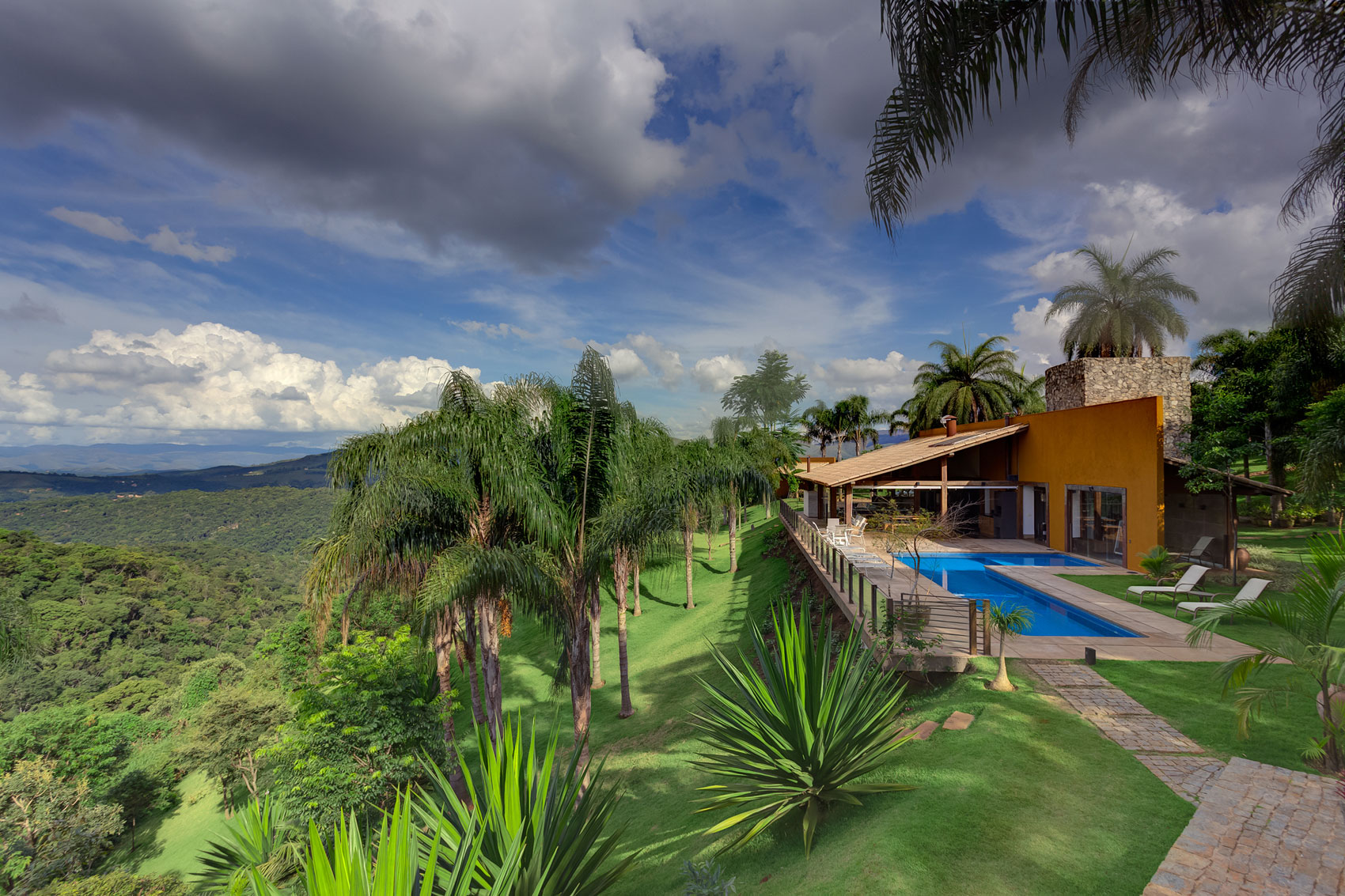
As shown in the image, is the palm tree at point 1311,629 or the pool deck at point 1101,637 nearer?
the palm tree at point 1311,629

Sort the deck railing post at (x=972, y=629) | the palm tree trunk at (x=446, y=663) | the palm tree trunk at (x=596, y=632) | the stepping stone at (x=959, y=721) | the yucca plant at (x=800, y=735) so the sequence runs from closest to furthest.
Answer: the yucca plant at (x=800, y=735), the stepping stone at (x=959, y=721), the deck railing post at (x=972, y=629), the palm tree trunk at (x=446, y=663), the palm tree trunk at (x=596, y=632)

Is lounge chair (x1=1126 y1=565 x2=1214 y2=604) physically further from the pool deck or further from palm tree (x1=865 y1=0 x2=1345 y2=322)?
palm tree (x1=865 y1=0 x2=1345 y2=322)

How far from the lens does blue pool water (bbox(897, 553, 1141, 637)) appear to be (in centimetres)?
1035

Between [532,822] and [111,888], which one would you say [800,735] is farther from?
[111,888]

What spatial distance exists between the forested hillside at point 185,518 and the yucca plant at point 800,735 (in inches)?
3552

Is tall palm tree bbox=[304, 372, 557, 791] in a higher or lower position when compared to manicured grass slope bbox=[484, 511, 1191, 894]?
higher

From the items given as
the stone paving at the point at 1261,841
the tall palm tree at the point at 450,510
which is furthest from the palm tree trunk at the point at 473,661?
the stone paving at the point at 1261,841

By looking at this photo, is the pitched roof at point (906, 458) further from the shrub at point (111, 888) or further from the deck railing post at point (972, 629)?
the shrub at point (111, 888)

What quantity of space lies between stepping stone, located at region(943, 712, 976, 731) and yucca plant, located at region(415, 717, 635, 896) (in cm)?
394

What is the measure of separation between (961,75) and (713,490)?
22.7 ft

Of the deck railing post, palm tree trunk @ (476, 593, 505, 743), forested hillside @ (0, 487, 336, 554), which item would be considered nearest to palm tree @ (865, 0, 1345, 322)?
the deck railing post

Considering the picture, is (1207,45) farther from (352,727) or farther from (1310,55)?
(352,727)

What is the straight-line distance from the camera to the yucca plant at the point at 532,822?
3971mm

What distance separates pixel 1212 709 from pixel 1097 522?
1271cm
